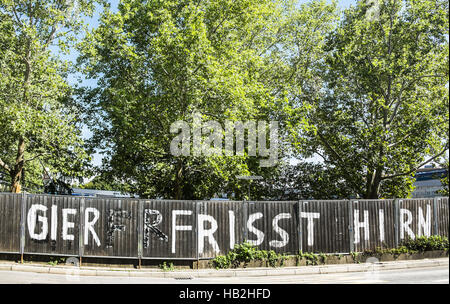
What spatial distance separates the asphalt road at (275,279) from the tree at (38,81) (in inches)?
384

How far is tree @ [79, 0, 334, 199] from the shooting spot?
20.3 meters

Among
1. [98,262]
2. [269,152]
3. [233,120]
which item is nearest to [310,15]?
[269,152]

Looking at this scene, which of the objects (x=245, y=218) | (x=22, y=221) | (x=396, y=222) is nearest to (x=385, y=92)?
(x=396, y=222)

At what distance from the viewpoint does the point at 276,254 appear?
47.2 ft

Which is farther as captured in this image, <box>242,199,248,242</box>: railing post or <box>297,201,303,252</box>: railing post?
<box>297,201,303,252</box>: railing post

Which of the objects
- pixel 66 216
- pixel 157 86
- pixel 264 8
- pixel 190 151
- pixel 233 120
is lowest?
pixel 66 216

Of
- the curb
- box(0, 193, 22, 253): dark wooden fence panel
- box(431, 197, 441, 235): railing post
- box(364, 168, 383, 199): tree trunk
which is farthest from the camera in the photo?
box(364, 168, 383, 199): tree trunk

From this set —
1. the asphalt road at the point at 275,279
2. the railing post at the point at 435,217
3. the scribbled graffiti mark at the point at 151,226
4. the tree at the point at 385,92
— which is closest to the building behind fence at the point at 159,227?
the scribbled graffiti mark at the point at 151,226

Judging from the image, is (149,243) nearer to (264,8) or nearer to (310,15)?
(264,8)

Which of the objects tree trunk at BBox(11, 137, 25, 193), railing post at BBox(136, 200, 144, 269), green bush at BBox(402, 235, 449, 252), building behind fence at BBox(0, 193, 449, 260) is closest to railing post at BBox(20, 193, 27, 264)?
building behind fence at BBox(0, 193, 449, 260)

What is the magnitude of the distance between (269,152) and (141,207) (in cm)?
1319

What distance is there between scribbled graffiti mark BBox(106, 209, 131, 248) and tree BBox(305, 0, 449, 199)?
13827mm

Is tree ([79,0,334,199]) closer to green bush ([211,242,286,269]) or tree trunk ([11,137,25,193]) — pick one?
tree trunk ([11,137,25,193])
